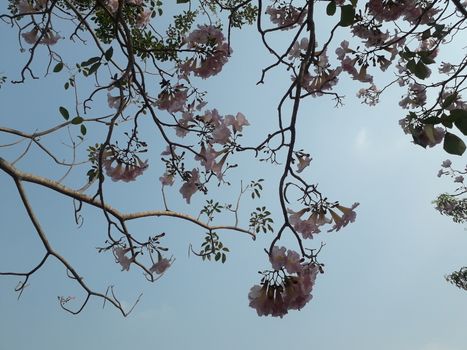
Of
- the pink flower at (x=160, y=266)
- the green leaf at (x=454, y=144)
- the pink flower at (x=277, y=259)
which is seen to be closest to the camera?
the green leaf at (x=454, y=144)

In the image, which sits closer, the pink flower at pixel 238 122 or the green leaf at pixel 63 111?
the green leaf at pixel 63 111

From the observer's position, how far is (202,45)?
10.7 feet

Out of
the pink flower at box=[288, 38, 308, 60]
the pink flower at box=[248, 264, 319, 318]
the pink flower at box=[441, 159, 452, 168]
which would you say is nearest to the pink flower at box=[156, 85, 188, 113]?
the pink flower at box=[288, 38, 308, 60]

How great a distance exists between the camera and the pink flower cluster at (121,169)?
3.03 m

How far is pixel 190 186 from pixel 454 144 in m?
2.33

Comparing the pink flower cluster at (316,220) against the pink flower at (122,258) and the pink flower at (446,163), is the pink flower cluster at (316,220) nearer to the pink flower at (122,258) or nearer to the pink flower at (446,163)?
the pink flower at (122,258)

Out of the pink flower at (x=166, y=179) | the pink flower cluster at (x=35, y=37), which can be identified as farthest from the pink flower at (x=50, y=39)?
the pink flower at (x=166, y=179)

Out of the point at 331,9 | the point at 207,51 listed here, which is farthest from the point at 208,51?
the point at 331,9

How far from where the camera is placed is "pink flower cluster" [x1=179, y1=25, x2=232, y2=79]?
3.18m

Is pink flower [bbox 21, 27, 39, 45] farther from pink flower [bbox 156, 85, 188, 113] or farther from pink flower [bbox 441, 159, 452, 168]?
pink flower [bbox 441, 159, 452, 168]

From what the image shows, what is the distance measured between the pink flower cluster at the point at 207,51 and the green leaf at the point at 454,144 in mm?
2056

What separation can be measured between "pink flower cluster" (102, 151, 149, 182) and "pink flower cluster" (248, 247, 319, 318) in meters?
1.37

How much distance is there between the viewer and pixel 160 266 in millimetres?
3139

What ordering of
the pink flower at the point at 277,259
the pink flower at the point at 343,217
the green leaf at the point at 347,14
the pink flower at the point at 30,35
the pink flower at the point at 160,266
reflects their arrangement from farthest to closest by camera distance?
the pink flower at the point at 30,35 < the pink flower at the point at 160,266 < the pink flower at the point at 343,217 < the pink flower at the point at 277,259 < the green leaf at the point at 347,14
